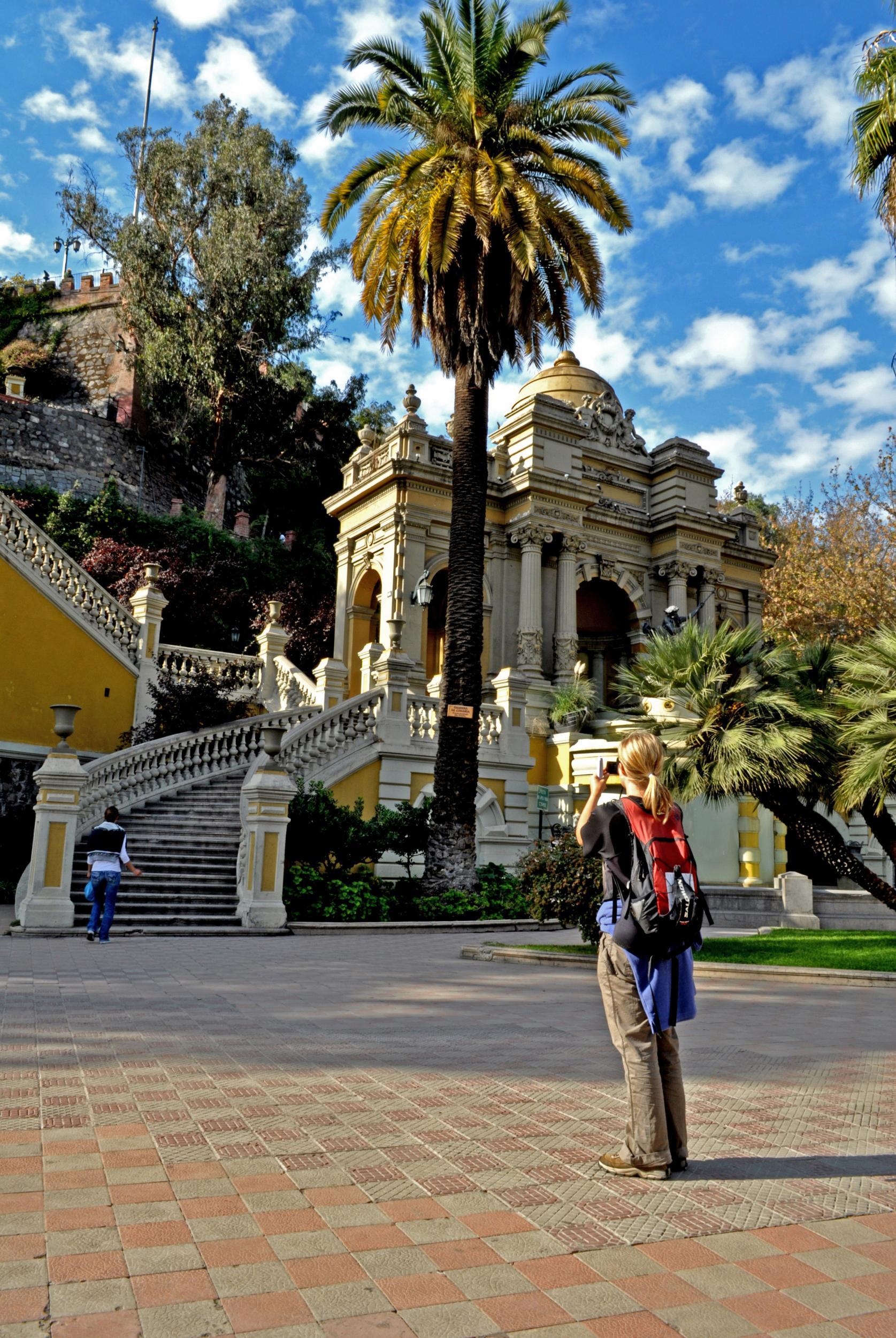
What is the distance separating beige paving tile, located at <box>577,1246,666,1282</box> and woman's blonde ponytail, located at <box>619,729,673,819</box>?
1658 millimetres

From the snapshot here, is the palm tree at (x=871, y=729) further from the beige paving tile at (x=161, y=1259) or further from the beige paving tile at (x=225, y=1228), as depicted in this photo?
the beige paving tile at (x=161, y=1259)

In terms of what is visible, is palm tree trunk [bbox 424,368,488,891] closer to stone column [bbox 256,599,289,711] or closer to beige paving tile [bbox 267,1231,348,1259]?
stone column [bbox 256,599,289,711]

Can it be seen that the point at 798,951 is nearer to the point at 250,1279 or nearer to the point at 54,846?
the point at 54,846

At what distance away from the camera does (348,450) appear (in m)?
43.2

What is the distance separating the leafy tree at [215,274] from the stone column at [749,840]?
24100mm

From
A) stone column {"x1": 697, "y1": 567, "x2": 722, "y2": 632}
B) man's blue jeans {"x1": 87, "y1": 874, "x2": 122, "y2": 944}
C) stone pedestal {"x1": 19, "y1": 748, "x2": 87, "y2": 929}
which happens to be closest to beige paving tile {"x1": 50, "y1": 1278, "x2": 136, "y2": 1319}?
man's blue jeans {"x1": 87, "y1": 874, "x2": 122, "y2": 944}

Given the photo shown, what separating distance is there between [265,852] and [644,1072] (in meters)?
11.5

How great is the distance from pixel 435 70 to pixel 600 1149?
18.6 m

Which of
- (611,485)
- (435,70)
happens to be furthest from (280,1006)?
(611,485)

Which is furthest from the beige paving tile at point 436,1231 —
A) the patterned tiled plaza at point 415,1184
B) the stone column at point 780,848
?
the stone column at point 780,848

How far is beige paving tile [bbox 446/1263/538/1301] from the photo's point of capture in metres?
A: 2.96

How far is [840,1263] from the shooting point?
10.8 feet

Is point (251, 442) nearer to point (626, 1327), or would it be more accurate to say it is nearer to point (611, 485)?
point (611, 485)

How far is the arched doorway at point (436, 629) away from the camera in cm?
2986
